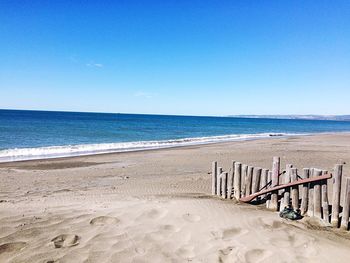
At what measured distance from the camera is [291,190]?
7.07 meters

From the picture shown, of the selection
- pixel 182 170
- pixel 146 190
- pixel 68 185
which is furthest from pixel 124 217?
pixel 182 170

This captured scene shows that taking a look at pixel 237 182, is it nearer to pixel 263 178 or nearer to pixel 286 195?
pixel 263 178

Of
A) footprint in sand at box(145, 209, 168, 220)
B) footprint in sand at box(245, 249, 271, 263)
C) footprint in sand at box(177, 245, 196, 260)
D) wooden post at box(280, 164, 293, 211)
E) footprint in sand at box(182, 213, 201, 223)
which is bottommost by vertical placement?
footprint in sand at box(245, 249, 271, 263)

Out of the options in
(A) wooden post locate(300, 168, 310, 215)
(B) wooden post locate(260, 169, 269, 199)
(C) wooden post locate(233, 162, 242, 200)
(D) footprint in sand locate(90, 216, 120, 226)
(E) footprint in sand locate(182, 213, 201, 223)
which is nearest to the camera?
Answer: (D) footprint in sand locate(90, 216, 120, 226)

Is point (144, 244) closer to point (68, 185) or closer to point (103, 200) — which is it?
point (103, 200)

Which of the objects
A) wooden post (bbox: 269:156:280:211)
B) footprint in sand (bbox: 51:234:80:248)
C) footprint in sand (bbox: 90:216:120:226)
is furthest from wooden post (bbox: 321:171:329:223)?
footprint in sand (bbox: 51:234:80:248)

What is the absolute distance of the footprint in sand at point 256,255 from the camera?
4.71 metres

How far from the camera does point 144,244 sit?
5.01 metres

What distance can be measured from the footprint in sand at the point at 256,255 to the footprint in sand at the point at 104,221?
2.55 meters

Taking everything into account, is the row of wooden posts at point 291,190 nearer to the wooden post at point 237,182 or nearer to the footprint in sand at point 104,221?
the wooden post at point 237,182

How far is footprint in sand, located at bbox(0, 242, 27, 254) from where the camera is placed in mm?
4664

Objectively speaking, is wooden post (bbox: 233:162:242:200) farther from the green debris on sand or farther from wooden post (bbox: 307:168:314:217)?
wooden post (bbox: 307:168:314:217)

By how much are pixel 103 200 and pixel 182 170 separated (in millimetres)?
7070

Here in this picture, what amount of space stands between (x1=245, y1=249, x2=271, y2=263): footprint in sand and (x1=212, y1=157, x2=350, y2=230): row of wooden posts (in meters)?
2.36
